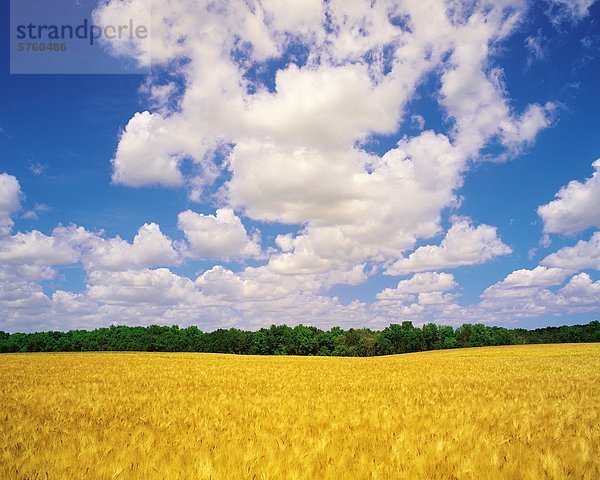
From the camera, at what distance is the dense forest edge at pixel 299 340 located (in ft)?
363

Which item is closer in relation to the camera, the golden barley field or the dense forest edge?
the golden barley field

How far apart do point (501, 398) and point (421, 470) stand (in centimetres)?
779

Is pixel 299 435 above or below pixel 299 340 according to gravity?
above

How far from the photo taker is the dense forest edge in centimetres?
11075

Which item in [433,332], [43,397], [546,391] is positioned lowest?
[433,332]

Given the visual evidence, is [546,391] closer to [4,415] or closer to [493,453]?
[493,453]

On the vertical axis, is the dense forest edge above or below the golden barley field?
below

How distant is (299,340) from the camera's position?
367 ft

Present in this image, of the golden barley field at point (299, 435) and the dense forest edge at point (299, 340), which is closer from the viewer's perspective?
the golden barley field at point (299, 435)

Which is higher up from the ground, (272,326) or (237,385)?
(237,385)

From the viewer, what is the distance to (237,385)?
15047 mm

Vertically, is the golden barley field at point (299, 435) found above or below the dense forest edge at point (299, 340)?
above

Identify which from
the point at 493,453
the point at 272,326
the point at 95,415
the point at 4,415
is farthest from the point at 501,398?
the point at 272,326

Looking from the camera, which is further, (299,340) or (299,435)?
(299,340)
